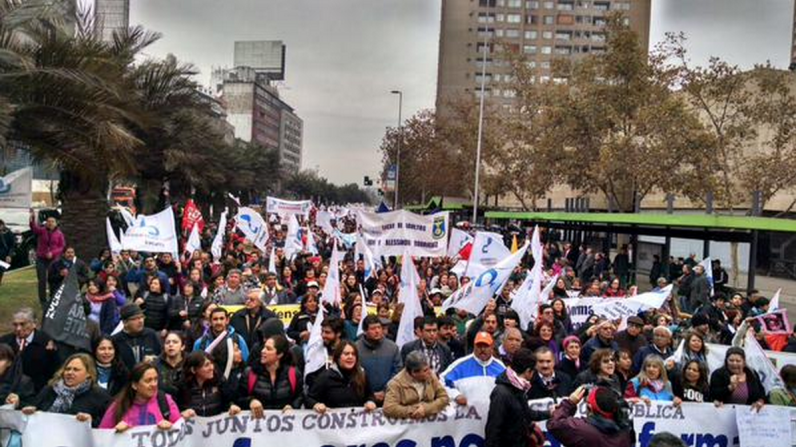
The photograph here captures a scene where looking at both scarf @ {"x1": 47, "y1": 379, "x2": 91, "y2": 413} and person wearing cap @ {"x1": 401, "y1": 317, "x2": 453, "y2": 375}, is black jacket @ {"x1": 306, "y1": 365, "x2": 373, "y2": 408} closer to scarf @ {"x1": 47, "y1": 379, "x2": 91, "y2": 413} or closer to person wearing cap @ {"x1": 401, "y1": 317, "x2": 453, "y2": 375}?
person wearing cap @ {"x1": 401, "y1": 317, "x2": 453, "y2": 375}

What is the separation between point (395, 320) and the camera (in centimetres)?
869

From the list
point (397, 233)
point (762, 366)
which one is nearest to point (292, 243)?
point (397, 233)

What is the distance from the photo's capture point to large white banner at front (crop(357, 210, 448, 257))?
13.1 meters

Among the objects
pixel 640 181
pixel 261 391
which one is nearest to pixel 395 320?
pixel 261 391

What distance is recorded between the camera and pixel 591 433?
4453 millimetres

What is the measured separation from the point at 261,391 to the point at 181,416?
684 millimetres

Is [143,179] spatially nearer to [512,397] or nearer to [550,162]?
[550,162]

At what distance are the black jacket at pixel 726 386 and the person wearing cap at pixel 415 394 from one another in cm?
259

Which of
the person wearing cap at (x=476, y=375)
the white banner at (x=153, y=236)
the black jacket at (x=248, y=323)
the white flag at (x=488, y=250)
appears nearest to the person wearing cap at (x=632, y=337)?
the person wearing cap at (x=476, y=375)

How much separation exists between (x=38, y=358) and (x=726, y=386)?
593 centimetres

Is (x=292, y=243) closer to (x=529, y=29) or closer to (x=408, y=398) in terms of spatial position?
(x=408, y=398)

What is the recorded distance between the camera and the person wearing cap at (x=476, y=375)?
223 inches

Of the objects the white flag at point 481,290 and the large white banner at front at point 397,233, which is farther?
the large white banner at front at point 397,233

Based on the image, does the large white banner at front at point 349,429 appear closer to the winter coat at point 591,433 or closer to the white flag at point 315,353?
the white flag at point 315,353
